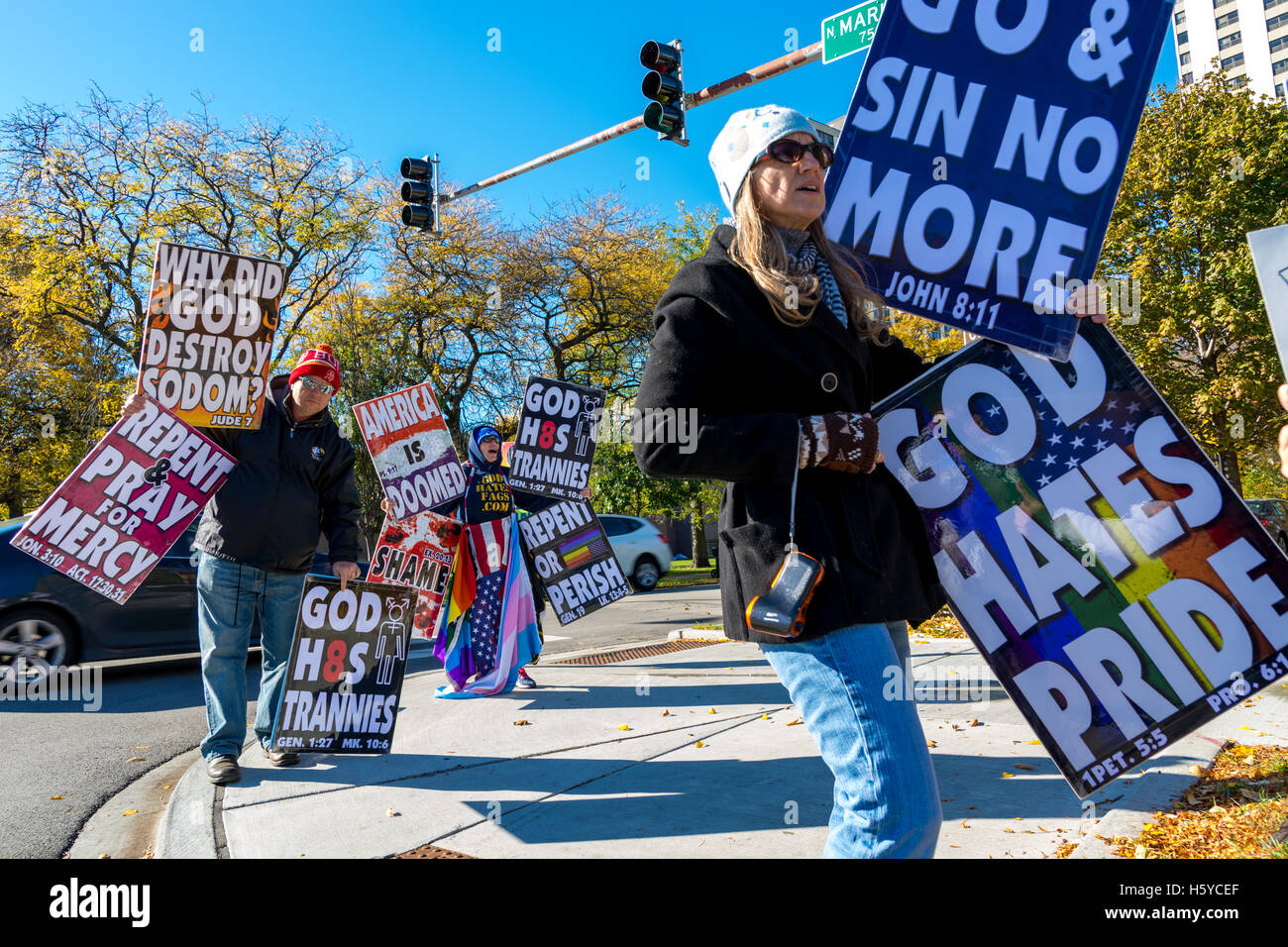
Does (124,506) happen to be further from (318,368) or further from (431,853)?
(431,853)

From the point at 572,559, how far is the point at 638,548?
11.6 metres

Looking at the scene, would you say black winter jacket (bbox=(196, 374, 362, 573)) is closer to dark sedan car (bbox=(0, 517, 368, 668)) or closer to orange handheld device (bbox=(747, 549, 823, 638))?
dark sedan car (bbox=(0, 517, 368, 668))

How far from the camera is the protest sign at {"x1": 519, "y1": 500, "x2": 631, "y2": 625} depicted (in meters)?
6.65

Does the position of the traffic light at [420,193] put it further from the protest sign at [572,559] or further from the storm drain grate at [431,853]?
the storm drain grate at [431,853]

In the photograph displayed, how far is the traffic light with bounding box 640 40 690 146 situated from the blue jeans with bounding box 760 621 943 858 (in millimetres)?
8195

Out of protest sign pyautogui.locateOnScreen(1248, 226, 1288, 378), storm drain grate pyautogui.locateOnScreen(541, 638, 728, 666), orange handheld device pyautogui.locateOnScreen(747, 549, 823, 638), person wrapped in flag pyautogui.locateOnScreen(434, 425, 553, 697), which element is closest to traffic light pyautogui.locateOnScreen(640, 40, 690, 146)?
person wrapped in flag pyautogui.locateOnScreen(434, 425, 553, 697)

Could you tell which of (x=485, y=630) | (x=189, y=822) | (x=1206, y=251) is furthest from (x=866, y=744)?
(x=1206, y=251)

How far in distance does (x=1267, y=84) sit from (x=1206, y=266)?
104641 millimetres

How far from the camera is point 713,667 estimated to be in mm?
6969

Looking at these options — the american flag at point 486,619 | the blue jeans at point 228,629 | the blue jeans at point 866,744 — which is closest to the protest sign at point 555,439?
the american flag at point 486,619

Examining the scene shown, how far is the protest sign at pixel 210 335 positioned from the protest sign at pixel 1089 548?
122 inches

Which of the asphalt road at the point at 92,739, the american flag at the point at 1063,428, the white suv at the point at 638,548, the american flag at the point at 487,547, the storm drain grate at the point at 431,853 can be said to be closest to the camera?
the american flag at the point at 1063,428

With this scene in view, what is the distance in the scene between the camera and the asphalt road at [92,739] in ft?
12.6

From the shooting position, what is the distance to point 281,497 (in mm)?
4336
